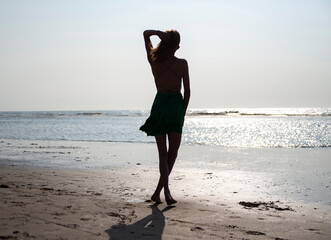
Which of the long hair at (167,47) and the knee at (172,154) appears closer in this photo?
the long hair at (167,47)

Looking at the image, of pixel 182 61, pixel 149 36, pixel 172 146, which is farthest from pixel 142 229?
pixel 149 36

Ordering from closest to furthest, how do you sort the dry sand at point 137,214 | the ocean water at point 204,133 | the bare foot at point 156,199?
the dry sand at point 137,214
the bare foot at point 156,199
the ocean water at point 204,133

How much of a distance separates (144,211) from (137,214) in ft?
0.57

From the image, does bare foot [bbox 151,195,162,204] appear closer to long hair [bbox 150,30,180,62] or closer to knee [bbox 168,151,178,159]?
knee [bbox 168,151,178,159]

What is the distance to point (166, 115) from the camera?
4.32m

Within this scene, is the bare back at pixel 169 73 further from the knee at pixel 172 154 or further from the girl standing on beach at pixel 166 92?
the knee at pixel 172 154

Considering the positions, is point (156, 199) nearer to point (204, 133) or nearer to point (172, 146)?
point (172, 146)

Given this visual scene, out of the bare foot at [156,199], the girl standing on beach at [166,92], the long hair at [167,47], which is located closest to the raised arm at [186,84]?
the girl standing on beach at [166,92]

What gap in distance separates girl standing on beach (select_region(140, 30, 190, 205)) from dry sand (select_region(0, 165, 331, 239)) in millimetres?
585

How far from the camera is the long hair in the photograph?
4.27 metres

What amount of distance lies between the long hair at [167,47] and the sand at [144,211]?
5.24ft

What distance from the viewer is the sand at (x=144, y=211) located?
318 centimetres

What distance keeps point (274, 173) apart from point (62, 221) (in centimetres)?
450

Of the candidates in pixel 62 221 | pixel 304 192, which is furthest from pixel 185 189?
pixel 62 221
